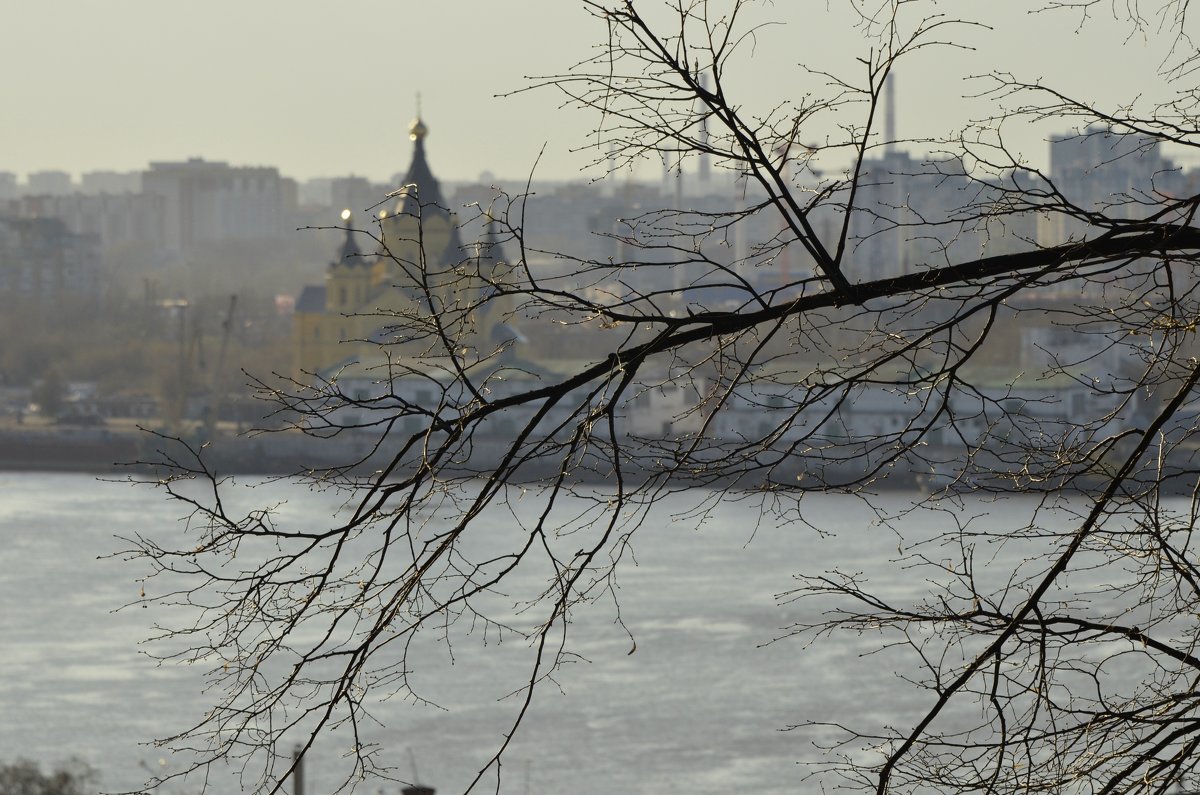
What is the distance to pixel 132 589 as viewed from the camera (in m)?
13.4

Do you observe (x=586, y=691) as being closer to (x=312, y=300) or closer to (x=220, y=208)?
(x=312, y=300)

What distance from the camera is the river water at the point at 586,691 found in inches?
336

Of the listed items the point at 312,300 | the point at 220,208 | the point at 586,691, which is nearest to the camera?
the point at 586,691

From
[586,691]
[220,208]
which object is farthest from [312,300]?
[220,208]

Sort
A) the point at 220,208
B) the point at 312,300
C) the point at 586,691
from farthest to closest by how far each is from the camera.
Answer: the point at 220,208, the point at 312,300, the point at 586,691

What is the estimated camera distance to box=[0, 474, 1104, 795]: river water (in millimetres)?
8547

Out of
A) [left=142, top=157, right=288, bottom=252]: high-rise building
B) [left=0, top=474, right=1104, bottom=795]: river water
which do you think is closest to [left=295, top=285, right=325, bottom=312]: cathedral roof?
[left=0, top=474, right=1104, bottom=795]: river water

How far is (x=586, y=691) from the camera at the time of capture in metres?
10.3

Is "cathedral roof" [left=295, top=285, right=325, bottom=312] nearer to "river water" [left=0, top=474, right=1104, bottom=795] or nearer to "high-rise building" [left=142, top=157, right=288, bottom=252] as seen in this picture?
"river water" [left=0, top=474, right=1104, bottom=795]

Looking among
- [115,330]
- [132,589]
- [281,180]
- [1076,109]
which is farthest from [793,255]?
[1076,109]

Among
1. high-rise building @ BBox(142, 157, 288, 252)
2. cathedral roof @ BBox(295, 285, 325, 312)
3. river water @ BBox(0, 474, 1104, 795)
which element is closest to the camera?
river water @ BBox(0, 474, 1104, 795)

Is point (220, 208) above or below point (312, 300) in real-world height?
above

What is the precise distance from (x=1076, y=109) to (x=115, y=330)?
33894 mm

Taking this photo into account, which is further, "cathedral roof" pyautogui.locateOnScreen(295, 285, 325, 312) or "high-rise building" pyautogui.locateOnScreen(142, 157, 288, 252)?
"high-rise building" pyautogui.locateOnScreen(142, 157, 288, 252)
